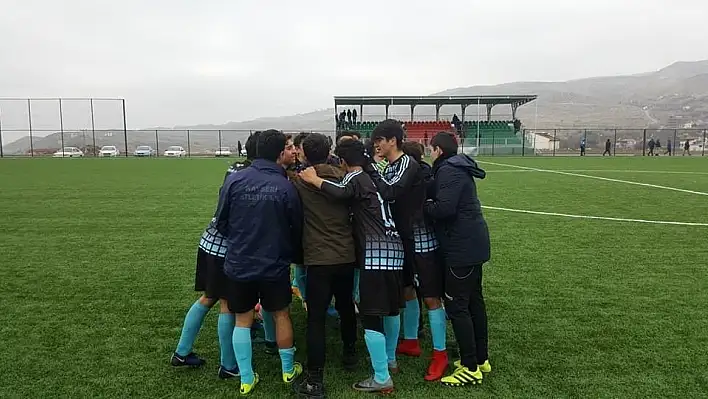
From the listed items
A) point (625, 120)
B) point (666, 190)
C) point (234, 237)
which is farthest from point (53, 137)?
point (625, 120)

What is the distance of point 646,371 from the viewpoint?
402 centimetres

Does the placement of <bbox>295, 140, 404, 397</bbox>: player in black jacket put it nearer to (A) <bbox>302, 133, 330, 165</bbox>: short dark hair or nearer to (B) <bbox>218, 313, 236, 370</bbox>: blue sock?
(A) <bbox>302, 133, 330, 165</bbox>: short dark hair

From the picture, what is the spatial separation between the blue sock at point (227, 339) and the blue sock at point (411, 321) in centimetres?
140

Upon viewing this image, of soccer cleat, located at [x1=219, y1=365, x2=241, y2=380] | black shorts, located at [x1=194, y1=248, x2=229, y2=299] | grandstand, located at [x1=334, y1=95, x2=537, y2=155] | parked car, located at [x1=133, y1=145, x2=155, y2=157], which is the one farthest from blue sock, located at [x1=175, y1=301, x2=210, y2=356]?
parked car, located at [x1=133, y1=145, x2=155, y2=157]

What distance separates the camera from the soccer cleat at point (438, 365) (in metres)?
3.99

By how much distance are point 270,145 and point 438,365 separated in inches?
80.6

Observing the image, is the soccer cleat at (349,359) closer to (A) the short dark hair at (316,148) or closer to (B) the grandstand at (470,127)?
(A) the short dark hair at (316,148)

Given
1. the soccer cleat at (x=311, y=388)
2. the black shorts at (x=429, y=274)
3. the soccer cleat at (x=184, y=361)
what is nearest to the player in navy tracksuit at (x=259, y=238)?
the soccer cleat at (x=311, y=388)

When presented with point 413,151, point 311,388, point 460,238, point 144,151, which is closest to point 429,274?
point 460,238

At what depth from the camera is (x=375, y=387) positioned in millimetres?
3732

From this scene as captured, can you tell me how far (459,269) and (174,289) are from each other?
142 inches

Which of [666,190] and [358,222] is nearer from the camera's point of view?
[358,222]

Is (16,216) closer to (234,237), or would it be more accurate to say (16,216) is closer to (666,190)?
(234,237)

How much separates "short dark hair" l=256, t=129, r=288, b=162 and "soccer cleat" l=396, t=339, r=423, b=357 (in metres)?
1.90
